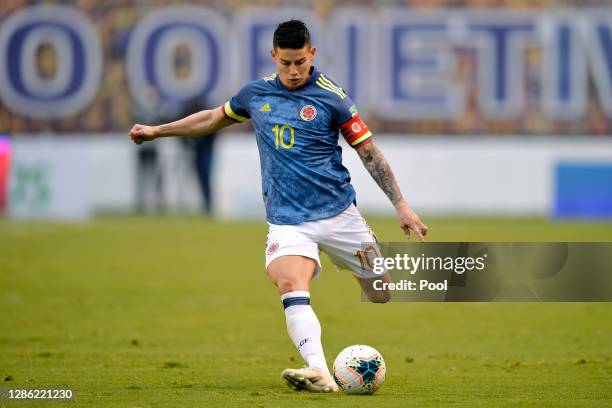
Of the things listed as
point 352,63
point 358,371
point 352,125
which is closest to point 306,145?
point 352,125

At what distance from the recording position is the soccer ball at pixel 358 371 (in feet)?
24.1

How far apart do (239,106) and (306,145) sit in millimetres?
592

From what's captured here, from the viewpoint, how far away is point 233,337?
36.5 ft

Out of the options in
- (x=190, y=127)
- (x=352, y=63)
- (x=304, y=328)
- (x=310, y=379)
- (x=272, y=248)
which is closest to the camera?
(x=310, y=379)

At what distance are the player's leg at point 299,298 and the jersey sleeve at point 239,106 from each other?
82 cm

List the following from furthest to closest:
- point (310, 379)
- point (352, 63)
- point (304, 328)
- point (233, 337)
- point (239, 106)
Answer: point (352, 63) < point (233, 337) < point (239, 106) < point (304, 328) < point (310, 379)

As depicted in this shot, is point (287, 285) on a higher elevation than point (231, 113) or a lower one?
lower

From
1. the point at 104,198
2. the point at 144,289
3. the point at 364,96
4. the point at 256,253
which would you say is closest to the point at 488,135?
the point at 364,96

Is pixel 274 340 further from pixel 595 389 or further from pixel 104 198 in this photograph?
pixel 104 198

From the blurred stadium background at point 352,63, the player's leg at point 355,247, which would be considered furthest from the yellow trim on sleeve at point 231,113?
the blurred stadium background at point 352,63

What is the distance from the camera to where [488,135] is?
36.7 meters

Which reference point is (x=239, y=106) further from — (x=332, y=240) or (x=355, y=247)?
(x=355, y=247)

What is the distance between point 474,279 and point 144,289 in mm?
8598

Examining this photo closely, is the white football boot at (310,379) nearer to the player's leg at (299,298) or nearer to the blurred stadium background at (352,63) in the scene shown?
the player's leg at (299,298)
